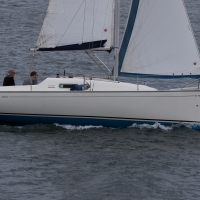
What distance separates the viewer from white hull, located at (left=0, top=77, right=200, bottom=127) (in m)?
28.7

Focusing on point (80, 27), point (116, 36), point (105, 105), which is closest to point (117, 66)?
point (116, 36)

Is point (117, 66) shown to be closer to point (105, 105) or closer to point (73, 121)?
point (105, 105)

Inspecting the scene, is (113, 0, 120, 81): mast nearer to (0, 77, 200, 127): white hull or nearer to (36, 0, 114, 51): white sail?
(36, 0, 114, 51): white sail

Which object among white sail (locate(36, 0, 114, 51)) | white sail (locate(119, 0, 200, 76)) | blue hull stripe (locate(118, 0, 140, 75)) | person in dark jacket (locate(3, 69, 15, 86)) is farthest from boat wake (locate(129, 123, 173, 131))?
person in dark jacket (locate(3, 69, 15, 86))

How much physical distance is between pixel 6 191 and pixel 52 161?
3.09 m

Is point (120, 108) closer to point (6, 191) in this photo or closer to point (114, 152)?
point (114, 152)

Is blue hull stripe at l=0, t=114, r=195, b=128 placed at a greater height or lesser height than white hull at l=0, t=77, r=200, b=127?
lesser

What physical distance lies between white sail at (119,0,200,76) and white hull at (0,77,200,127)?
3.08ft

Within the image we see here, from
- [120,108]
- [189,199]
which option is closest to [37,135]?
[120,108]

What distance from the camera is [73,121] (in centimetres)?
2941

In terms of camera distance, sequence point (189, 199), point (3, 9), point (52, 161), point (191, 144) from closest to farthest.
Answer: point (189, 199) < point (52, 161) < point (191, 144) < point (3, 9)

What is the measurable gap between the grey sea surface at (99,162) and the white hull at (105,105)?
414mm

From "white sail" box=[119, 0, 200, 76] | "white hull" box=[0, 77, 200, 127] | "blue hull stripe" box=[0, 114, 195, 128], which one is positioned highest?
"white sail" box=[119, 0, 200, 76]

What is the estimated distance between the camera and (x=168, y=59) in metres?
29.0
